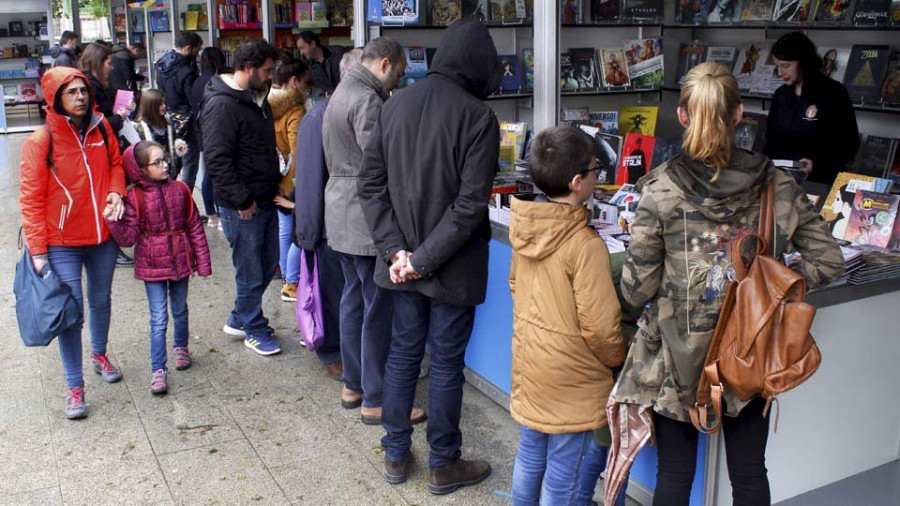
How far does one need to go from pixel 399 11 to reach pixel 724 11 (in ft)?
8.07

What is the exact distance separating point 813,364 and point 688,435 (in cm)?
46

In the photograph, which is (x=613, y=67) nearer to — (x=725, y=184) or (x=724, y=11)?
(x=724, y=11)

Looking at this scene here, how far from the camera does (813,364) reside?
7.81 feet

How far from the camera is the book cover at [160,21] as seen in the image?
37.7 feet

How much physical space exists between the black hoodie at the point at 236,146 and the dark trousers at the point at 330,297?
21.2 inches

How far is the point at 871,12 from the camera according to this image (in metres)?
5.36

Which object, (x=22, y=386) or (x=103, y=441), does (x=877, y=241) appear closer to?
(x=103, y=441)

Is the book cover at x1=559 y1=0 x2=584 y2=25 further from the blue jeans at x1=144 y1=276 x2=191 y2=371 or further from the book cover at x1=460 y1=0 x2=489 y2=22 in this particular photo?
the blue jeans at x1=144 y1=276 x2=191 y2=371

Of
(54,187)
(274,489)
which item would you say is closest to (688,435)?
(274,489)

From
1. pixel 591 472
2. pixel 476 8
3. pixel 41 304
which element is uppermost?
pixel 476 8

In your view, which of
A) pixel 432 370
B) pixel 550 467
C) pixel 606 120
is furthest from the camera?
pixel 606 120

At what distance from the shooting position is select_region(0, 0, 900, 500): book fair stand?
10.8 ft

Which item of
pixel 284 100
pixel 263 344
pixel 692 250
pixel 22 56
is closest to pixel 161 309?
pixel 263 344

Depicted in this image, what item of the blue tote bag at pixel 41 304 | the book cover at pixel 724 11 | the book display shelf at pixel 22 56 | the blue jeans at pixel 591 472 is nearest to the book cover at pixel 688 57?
the book cover at pixel 724 11
